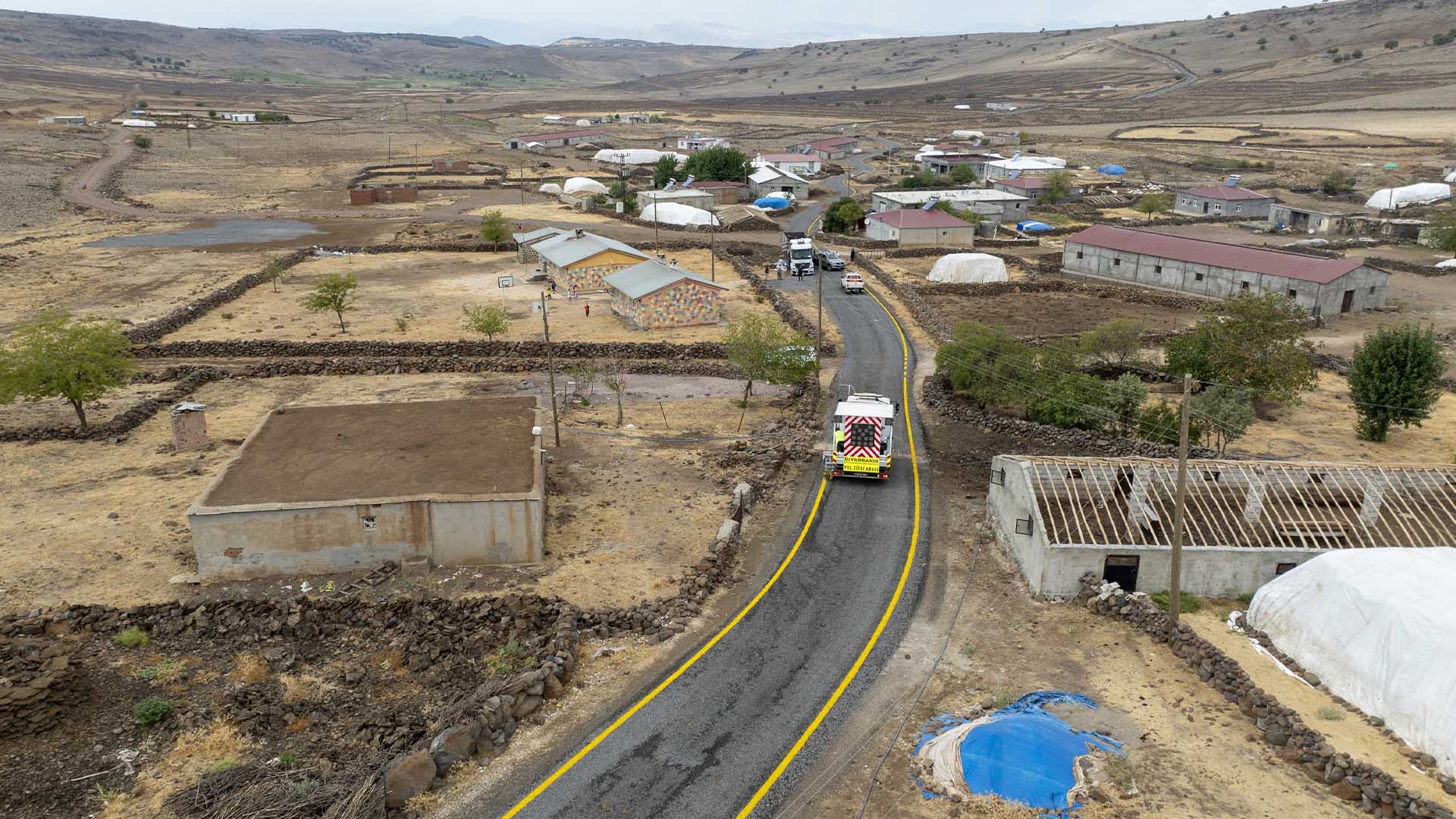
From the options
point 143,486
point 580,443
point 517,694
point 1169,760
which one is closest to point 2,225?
point 143,486

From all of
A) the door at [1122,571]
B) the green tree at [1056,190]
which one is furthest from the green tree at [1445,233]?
the door at [1122,571]

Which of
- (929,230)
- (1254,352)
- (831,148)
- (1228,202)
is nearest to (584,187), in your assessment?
(929,230)

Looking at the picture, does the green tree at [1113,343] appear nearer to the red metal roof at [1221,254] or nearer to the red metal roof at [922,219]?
the red metal roof at [1221,254]

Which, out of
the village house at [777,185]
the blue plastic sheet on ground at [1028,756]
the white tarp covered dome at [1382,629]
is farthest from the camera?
the village house at [777,185]

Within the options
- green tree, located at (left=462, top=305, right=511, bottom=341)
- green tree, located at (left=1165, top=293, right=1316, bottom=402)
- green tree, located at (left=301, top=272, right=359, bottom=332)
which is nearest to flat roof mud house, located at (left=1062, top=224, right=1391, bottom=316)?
green tree, located at (left=1165, top=293, right=1316, bottom=402)

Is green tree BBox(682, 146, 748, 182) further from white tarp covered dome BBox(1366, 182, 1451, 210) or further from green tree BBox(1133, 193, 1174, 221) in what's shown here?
white tarp covered dome BBox(1366, 182, 1451, 210)

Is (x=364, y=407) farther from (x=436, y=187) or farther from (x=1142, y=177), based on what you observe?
(x=1142, y=177)
